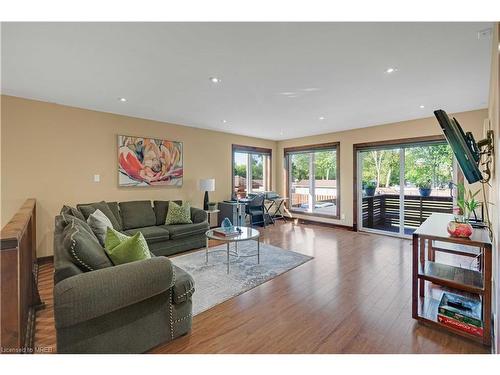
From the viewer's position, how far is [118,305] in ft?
4.98

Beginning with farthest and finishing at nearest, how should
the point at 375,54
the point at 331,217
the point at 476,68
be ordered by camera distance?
the point at 331,217 < the point at 476,68 < the point at 375,54

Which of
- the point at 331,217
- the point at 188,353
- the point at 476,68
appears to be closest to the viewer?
the point at 188,353

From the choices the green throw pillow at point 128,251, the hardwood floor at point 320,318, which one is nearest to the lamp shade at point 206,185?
the hardwood floor at point 320,318

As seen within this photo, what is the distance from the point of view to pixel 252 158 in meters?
6.85

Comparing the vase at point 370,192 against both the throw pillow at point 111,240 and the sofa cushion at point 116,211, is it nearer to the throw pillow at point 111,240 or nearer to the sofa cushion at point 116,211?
the sofa cushion at point 116,211

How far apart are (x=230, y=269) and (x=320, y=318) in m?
1.42

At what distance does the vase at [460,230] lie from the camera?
1940 millimetres

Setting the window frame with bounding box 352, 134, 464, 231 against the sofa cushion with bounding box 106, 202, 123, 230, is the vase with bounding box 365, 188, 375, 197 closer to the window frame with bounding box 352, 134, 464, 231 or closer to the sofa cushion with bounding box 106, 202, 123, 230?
the window frame with bounding box 352, 134, 464, 231

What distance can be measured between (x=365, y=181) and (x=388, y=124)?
1338 millimetres

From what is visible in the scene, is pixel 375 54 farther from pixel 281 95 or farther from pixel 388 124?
pixel 388 124

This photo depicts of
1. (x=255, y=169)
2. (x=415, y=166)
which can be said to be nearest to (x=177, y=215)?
(x=255, y=169)

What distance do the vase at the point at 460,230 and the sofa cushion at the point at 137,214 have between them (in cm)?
407

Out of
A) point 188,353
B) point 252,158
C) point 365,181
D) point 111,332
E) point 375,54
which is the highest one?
point 375,54
